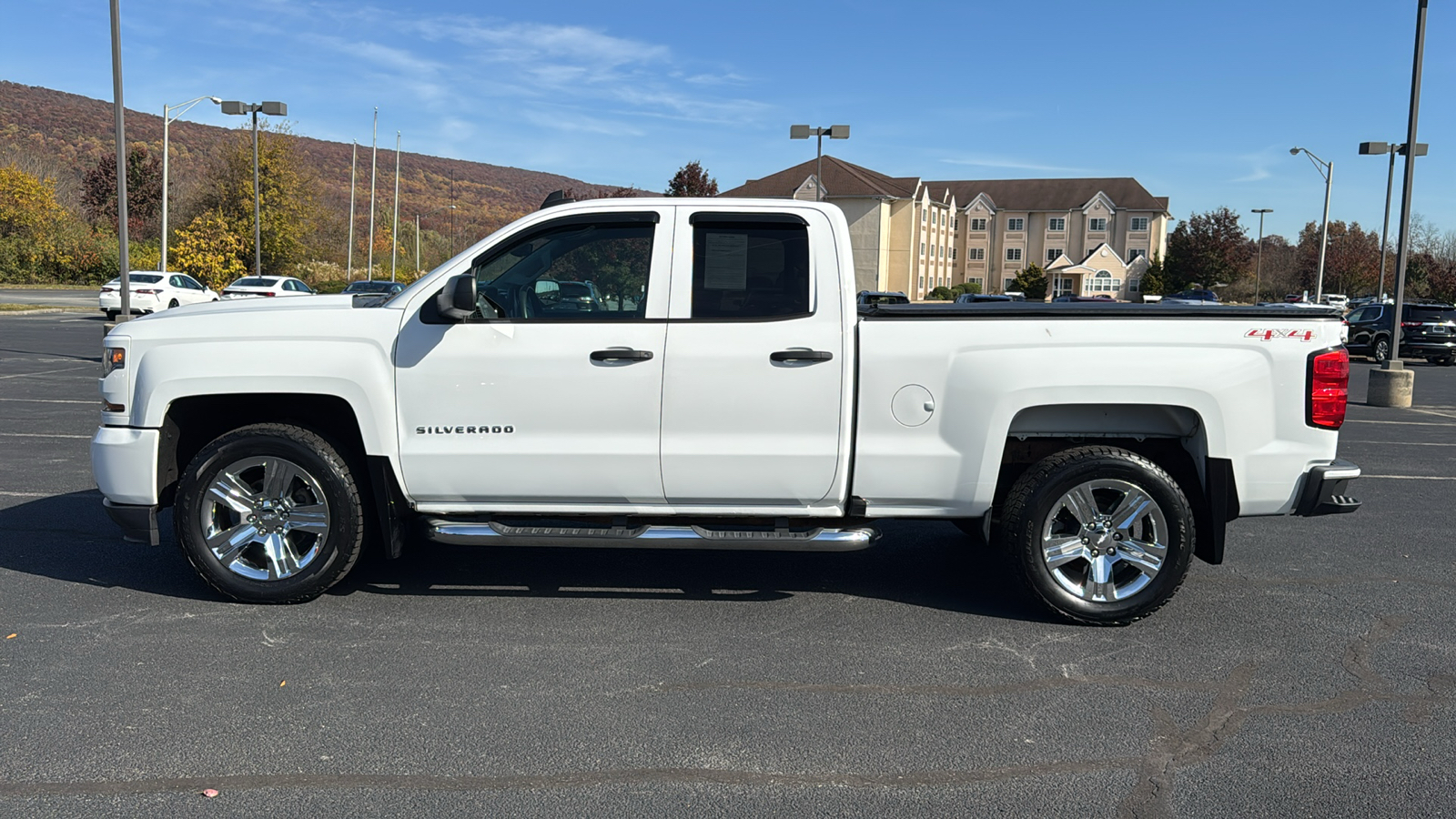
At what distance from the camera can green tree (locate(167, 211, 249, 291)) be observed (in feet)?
172

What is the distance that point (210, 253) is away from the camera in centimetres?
5312

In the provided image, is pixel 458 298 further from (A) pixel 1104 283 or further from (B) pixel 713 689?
(A) pixel 1104 283

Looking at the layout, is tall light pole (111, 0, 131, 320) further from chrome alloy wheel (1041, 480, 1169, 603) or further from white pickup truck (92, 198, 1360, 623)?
chrome alloy wheel (1041, 480, 1169, 603)

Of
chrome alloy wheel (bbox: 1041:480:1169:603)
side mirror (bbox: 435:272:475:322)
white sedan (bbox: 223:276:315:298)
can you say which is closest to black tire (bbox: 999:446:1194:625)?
chrome alloy wheel (bbox: 1041:480:1169:603)

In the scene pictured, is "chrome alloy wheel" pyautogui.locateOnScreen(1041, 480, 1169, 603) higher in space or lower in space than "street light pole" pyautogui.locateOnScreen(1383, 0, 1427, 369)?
lower

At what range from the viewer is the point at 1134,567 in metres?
5.46

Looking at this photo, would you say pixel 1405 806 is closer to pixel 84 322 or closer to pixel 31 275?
pixel 84 322

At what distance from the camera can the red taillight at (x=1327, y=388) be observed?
520 centimetres

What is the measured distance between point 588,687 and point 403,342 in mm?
1968

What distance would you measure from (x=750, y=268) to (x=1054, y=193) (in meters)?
96.5

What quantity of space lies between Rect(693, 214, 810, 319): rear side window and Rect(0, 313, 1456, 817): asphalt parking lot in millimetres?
1547

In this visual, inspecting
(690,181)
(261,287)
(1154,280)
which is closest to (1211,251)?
(1154,280)

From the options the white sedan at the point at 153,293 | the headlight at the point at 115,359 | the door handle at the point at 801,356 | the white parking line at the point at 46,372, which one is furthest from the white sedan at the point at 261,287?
the door handle at the point at 801,356

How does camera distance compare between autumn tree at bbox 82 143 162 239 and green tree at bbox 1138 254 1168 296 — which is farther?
green tree at bbox 1138 254 1168 296
